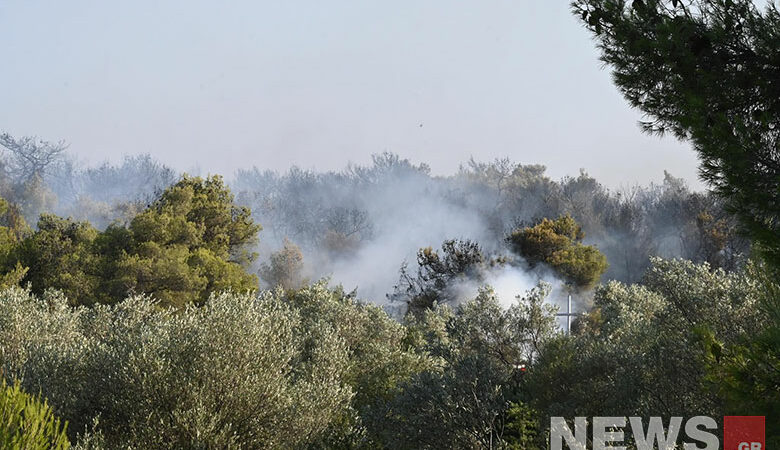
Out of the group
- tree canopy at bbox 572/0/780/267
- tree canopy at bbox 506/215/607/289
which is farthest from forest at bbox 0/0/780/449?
tree canopy at bbox 506/215/607/289

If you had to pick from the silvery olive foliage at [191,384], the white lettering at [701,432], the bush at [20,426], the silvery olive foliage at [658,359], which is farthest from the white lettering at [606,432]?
the bush at [20,426]

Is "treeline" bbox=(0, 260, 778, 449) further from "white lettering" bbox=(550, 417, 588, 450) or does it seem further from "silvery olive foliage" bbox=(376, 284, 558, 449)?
"white lettering" bbox=(550, 417, 588, 450)

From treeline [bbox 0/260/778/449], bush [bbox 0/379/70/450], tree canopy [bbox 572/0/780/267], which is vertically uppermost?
tree canopy [bbox 572/0/780/267]

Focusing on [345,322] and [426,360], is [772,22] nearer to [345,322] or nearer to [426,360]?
[426,360]

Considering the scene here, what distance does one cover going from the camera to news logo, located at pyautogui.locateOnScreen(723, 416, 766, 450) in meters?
8.45

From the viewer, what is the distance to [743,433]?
30.5ft

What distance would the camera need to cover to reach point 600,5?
25.5ft

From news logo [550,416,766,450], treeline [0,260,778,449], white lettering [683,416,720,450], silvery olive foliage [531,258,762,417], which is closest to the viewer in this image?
news logo [550,416,766,450]

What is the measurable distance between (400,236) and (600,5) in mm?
68010

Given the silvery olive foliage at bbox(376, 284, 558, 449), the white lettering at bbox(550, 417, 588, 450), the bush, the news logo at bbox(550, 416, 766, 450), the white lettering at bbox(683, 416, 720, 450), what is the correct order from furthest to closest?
1. the silvery olive foliage at bbox(376, 284, 558, 449)
2. the white lettering at bbox(550, 417, 588, 450)
3. the white lettering at bbox(683, 416, 720, 450)
4. the news logo at bbox(550, 416, 766, 450)
5. the bush

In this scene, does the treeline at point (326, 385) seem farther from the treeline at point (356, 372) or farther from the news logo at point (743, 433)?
the news logo at point (743, 433)

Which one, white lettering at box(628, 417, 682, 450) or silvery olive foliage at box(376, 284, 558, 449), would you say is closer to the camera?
white lettering at box(628, 417, 682, 450)

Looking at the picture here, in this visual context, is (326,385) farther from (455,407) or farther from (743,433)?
(743,433)

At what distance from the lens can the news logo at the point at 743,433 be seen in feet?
27.7
